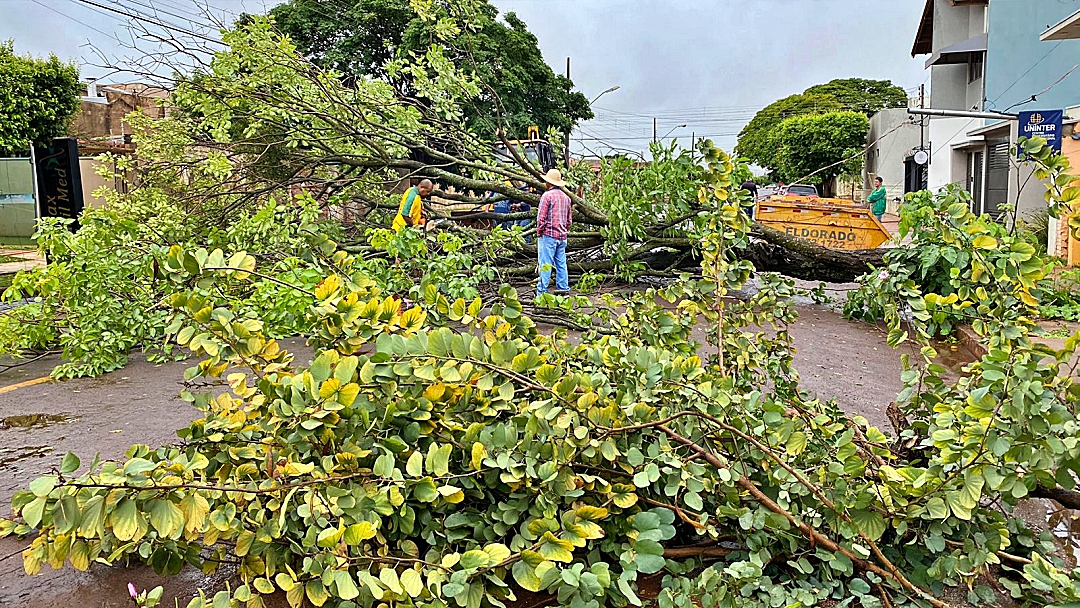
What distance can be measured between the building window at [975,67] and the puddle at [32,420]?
97.5ft

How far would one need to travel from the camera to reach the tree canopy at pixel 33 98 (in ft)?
66.4

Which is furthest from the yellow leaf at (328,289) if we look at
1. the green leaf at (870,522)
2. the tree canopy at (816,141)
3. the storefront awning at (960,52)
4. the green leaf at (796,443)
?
the tree canopy at (816,141)

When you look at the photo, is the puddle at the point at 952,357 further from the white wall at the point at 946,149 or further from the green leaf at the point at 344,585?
the white wall at the point at 946,149

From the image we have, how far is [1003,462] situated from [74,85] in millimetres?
24711

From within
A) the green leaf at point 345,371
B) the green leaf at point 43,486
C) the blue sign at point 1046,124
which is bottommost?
the green leaf at point 43,486

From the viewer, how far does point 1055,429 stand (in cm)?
248

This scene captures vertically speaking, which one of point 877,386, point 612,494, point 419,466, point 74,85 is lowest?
point 877,386

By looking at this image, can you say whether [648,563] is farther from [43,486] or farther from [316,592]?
[43,486]

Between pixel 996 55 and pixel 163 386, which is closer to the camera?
pixel 163 386

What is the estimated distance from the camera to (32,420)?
5.76 metres

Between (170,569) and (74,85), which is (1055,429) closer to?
(170,569)

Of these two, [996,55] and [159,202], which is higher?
[996,55]

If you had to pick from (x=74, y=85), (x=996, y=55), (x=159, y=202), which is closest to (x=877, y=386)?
(x=159, y=202)

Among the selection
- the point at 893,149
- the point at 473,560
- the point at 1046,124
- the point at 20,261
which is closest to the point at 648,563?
the point at 473,560
